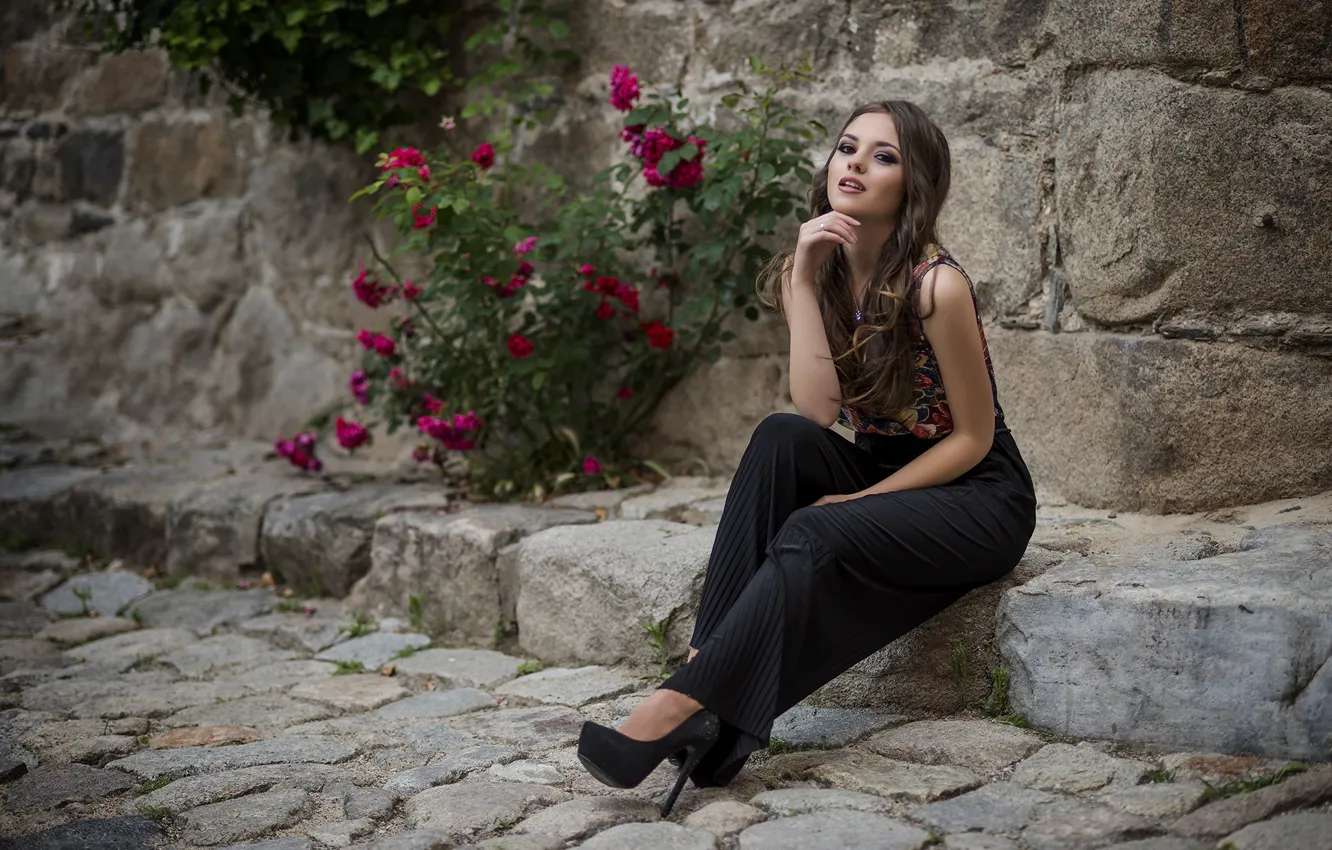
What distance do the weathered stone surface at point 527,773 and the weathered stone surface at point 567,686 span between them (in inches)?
13.8

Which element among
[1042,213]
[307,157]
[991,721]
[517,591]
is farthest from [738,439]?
[307,157]

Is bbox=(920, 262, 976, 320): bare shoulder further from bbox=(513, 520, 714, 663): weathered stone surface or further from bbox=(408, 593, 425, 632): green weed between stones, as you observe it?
bbox=(408, 593, 425, 632): green weed between stones

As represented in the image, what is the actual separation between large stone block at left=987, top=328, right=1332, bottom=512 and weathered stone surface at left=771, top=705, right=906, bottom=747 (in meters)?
0.78

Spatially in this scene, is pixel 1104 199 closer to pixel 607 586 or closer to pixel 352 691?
pixel 607 586

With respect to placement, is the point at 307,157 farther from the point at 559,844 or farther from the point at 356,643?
the point at 559,844

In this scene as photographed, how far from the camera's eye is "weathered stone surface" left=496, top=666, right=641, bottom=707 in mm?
2805

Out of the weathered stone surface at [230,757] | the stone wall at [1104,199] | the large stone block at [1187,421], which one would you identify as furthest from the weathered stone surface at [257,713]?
the large stone block at [1187,421]

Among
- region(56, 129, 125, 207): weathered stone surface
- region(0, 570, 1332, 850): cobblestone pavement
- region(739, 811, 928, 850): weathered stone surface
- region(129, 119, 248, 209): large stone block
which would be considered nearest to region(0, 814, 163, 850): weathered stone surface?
region(0, 570, 1332, 850): cobblestone pavement

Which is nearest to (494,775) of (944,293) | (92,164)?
(944,293)

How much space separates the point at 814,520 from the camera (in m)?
2.24

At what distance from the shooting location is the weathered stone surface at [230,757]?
2.50 metres

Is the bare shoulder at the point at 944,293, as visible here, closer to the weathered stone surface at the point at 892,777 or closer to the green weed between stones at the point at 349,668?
the weathered stone surface at the point at 892,777

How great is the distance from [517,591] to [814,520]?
48.4 inches

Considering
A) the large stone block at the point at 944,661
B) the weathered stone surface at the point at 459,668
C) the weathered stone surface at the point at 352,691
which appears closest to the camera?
the large stone block at the point at 944,661
